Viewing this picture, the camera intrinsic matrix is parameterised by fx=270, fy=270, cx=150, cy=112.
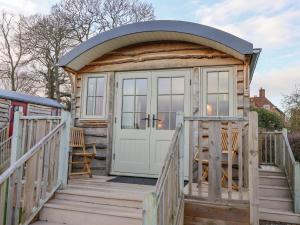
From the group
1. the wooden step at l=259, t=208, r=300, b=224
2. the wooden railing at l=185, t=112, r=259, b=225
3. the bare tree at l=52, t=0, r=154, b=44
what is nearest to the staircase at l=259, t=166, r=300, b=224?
the wooden step at l=259, t=208, r=300, b=224

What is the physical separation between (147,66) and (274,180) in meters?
3.25

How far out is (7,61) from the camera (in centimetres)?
1638

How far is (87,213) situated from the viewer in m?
3.23

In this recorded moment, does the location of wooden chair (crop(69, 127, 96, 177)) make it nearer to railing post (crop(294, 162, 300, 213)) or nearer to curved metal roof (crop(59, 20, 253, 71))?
curved metal roof (crop(59, 20, 253, 71))

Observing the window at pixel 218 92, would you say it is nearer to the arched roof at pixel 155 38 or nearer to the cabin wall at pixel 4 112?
the arched roof at pixel 155 38

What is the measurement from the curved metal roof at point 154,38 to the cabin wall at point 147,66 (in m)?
0.14

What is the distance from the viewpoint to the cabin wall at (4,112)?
962cm

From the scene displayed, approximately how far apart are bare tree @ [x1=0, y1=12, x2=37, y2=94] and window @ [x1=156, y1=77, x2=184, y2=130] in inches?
522

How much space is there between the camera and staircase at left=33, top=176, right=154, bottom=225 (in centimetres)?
311

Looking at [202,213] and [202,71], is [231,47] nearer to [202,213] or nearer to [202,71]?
[202,71]

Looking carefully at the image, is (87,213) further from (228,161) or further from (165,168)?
(228,161)

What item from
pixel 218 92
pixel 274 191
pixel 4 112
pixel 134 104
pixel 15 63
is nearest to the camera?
pixel 218 92

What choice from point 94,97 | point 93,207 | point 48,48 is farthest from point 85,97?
point 48,48

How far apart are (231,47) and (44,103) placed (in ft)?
32.1
